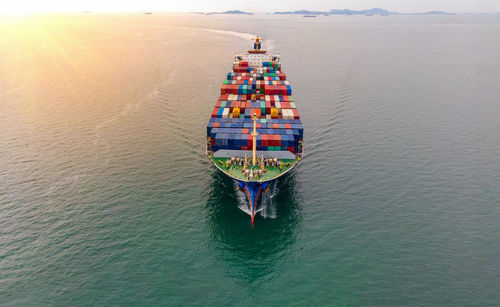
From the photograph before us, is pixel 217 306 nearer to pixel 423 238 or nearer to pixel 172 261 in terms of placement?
pixel 172 261

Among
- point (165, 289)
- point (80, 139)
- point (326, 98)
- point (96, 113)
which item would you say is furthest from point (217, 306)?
point (326, 98)

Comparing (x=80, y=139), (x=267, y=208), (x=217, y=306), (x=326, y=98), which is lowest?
(x=217, y=306)

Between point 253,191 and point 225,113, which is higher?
point 225,113

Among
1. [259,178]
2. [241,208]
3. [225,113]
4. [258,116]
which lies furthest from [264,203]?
[225,113]

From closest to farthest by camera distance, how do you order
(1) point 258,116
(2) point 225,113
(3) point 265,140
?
(3) point 265,140 < (2) point 225,113 < (1) point 258,116

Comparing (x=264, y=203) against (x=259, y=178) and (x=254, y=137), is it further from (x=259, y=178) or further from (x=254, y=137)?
(x=254, y=137)

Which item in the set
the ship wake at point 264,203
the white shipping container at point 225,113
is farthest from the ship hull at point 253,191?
the white shipping container at point 225,113

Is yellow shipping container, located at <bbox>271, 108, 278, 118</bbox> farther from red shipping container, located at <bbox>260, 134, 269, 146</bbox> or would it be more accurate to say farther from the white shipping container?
the white shipping container
